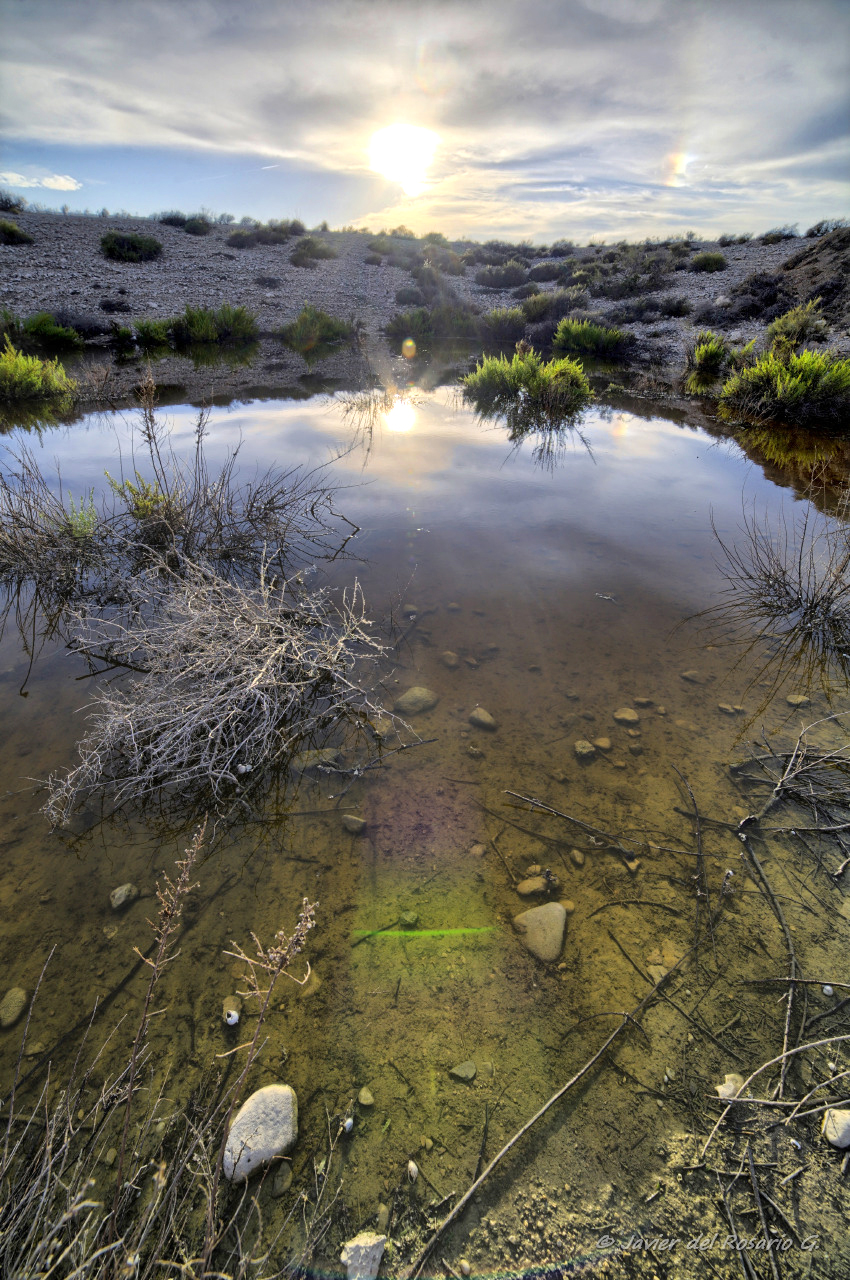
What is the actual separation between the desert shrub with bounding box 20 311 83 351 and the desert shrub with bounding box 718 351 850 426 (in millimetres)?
14934

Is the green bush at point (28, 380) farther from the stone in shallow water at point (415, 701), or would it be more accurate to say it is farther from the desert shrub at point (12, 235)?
the desert shrub at point (12, 235)

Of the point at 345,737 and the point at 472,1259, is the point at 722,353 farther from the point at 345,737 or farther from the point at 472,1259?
the point at 472,1259

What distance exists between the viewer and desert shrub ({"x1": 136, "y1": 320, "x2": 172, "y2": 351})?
45.2 ft

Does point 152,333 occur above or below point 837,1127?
above

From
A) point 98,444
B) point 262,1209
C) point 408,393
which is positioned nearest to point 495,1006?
point 262,1209

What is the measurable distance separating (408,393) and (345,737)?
9.61 meters

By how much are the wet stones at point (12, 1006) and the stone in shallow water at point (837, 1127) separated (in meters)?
2.64

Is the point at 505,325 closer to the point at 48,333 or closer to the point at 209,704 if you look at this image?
the point at 48,333

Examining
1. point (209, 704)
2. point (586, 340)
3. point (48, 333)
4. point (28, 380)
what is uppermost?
point (586, 340)

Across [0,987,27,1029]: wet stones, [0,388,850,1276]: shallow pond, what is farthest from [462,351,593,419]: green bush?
[0,987,27,1029]: wet stones

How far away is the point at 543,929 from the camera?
219 cm

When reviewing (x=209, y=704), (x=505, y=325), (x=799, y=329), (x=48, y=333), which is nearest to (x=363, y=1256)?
(x=209, y=704)

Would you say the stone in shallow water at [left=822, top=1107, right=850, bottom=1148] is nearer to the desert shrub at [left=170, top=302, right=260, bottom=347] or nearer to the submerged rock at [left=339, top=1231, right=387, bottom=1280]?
the submerged rock at [left=339, top=1231, right=387, bottom=1280]

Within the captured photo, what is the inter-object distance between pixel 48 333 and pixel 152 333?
233cm
